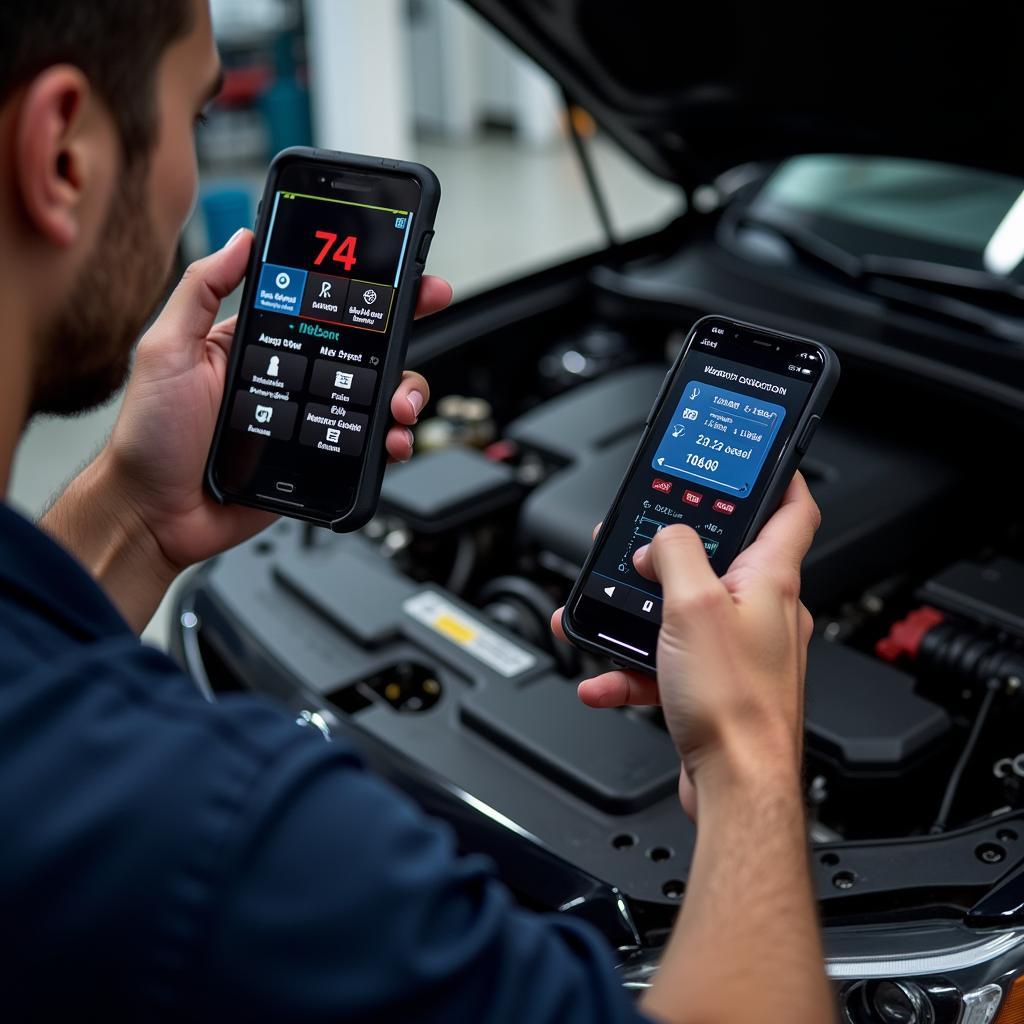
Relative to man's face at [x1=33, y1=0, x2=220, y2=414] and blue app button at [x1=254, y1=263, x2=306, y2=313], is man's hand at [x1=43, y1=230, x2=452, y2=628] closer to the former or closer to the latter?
blue app button at [x1=254, y1=263, x2=306, y2=313]

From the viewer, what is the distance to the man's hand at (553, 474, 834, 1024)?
0.66 metres

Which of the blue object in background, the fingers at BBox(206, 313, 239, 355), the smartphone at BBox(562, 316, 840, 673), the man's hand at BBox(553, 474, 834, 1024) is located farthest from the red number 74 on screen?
the blue object in background

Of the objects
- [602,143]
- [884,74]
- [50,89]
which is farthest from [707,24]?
[602,143]

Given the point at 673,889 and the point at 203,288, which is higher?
the point at 203,288

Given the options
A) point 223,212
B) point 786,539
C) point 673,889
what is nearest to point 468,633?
point 673,889

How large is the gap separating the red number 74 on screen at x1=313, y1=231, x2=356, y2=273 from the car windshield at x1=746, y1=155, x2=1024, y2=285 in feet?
2.78

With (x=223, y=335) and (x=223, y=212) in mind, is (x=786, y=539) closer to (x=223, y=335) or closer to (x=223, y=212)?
(x=223, y=335)

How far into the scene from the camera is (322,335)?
3.72ft

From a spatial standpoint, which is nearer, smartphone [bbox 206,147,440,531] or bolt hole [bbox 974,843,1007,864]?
bolt hole [bbox 974,843,1007,864]

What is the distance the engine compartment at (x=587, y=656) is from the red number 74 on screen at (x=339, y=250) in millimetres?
402

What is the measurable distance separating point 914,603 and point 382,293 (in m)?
0.71

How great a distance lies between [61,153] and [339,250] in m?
0.50

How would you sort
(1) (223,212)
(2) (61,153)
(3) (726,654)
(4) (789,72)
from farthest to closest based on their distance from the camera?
1. (1) (223,212)
2. (4) (789,72)
3. (3) (726,654)
4. (2) (61,153)

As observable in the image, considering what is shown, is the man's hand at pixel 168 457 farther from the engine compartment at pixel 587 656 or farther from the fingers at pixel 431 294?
the engine compartment at pixel 587 656
